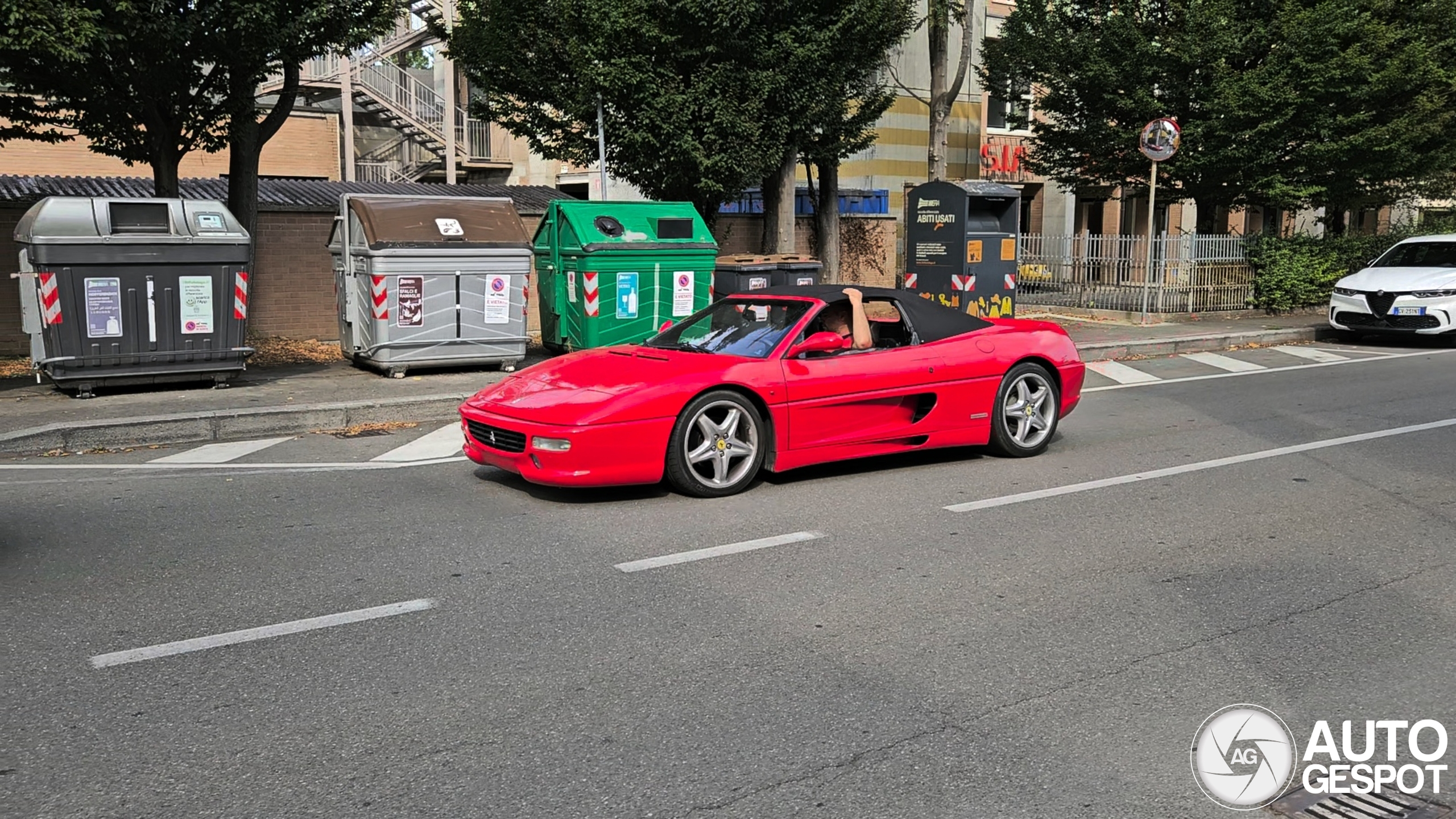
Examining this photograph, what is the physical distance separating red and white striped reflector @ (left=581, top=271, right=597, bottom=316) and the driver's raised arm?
576 centimetres

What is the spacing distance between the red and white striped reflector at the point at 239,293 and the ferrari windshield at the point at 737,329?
16.5 ft

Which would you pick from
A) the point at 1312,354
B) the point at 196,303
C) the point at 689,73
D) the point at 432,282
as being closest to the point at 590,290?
the point at 432,282

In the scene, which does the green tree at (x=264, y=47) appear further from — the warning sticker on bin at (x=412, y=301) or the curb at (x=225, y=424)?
the curb at (x=225, y=424)

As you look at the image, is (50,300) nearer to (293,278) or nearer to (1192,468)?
(293,278)

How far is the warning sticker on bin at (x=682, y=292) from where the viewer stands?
1370 centimetres

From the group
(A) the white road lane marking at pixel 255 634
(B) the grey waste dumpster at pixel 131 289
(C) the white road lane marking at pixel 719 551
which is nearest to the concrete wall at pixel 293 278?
(B) the grey waste dumpster at pixel 131 289

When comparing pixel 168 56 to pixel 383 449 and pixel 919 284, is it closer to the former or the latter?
pixel 383 449

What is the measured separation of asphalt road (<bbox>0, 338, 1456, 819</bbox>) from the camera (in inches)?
136

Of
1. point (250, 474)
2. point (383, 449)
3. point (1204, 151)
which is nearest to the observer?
point (250, 474)

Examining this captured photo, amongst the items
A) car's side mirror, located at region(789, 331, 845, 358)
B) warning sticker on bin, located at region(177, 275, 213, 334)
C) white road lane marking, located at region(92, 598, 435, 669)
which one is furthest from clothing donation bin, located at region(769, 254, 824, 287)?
white road lane marking, located at region(92, 598, 435, 669)

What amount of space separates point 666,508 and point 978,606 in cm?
224

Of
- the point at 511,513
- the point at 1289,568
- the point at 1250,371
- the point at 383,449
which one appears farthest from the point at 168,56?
the point at 1250,371

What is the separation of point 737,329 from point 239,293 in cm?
573

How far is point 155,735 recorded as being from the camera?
12.1 feet
